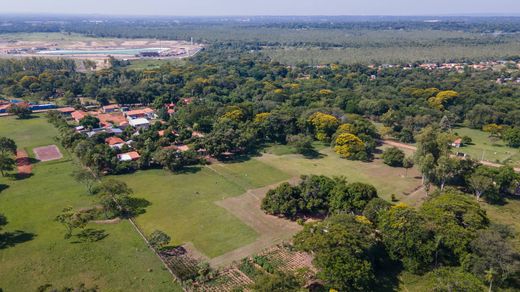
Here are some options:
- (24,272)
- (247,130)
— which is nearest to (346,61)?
(247,130)

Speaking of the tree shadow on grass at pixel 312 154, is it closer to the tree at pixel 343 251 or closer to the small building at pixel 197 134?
the small building at pixel 197 134

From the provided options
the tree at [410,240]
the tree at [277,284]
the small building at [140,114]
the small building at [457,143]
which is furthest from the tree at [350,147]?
the small building at [140,114]

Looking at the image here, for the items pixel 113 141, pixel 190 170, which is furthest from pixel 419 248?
pixel 113 141

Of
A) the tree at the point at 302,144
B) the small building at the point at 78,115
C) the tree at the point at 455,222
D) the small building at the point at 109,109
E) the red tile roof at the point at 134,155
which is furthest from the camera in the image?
the small building at the point at 109,109

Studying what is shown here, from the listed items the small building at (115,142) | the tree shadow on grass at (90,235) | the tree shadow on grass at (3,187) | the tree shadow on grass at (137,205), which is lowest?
the tree shadow on grass at (90,235)

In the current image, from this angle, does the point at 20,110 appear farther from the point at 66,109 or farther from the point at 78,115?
the point at 78,115

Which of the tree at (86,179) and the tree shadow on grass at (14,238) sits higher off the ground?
the tree at (86,179)
